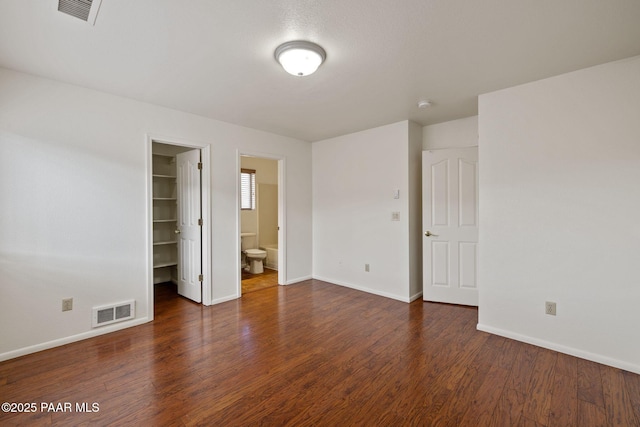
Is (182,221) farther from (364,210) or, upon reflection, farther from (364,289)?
(364,289)

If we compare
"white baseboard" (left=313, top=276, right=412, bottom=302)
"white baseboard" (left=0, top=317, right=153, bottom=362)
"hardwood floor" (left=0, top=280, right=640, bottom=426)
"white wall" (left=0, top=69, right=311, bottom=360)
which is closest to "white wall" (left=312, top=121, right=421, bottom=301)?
"white baseboard" (left=313, top=276, right=412, bottom=302)

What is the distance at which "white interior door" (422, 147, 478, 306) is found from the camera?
11.8 ft

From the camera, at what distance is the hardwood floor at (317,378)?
1778 mm

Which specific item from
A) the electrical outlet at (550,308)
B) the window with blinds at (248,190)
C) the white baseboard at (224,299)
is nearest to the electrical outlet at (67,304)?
the white baseboard at (224,299)

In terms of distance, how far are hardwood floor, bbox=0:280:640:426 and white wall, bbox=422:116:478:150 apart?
2301 millimetres

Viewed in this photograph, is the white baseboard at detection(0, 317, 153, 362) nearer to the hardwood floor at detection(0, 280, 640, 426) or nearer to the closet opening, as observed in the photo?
the hardwood floor at detection(0, 280, 640, 426)

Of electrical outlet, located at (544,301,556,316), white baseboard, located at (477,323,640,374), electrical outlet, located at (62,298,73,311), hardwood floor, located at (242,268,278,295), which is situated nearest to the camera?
white baseboard, located at (477,323,640,374)

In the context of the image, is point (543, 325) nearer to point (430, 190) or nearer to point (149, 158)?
point (430, 190)

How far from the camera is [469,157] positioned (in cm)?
358

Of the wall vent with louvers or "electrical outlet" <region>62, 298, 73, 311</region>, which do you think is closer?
"electrical outlet" <region>62, 298, 73, 311</region>

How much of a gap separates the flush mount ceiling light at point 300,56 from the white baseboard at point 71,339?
3089 mm

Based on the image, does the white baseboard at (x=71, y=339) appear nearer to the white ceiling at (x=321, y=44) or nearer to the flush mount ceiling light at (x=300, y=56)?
the white ceiling at (x=321, y=44)

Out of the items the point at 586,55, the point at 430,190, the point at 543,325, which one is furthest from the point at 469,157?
the point at 543,325

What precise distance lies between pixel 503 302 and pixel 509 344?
1.27ft
